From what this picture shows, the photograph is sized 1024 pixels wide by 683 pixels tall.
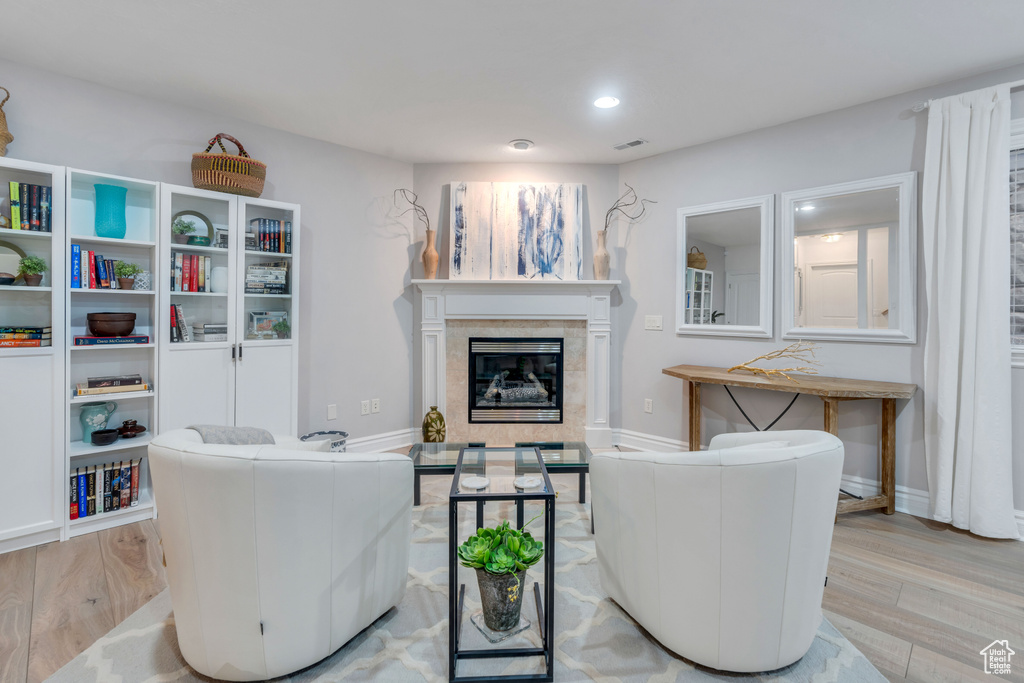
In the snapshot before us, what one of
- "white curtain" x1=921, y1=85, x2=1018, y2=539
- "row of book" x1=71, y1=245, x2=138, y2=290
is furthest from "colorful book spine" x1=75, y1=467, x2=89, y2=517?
"white curtain" x1=921, y1=85, x2=1018, y2=539

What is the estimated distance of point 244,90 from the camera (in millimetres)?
2863

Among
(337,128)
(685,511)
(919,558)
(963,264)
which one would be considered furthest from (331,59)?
(919,558)

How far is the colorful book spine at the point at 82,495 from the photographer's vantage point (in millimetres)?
2568

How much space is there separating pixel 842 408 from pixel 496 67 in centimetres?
292

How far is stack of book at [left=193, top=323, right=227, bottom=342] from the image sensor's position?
2.95 metres

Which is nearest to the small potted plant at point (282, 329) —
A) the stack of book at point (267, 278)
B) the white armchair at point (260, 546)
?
the stack of book at point (267, 278)

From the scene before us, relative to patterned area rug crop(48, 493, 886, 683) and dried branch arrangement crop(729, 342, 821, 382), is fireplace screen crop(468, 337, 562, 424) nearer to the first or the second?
dried branch arrangement crop(729, 342, 821, 382)

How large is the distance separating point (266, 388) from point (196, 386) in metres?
0.39

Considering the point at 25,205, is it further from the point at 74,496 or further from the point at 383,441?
the point at 383,441

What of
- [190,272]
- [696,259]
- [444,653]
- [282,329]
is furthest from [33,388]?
[696,259]

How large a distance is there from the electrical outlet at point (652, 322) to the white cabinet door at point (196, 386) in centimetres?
305

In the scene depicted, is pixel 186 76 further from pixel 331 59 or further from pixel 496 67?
pixel 496 67

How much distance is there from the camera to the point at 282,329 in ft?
10.9

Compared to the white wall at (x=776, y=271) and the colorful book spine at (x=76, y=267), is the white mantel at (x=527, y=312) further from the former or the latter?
the colorful book spine at (x=76, y=267)
